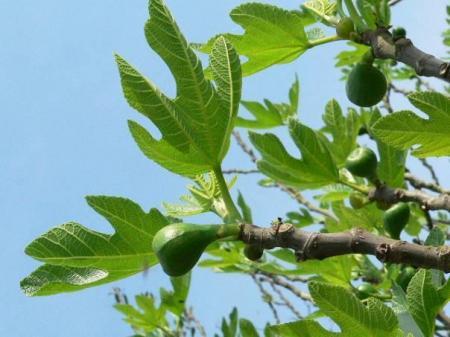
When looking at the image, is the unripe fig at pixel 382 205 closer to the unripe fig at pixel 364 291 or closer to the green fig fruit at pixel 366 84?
the unripe fig at pixel 364 291

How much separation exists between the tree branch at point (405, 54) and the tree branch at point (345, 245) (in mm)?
620

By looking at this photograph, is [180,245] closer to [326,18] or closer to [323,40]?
[323,40]

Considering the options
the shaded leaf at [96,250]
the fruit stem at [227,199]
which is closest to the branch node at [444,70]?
the fruit stem at [227,199]

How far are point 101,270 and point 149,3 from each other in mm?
785

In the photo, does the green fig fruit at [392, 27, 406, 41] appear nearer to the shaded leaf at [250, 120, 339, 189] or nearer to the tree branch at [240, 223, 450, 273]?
the shaded leaf at [250, 120, 339, 189]

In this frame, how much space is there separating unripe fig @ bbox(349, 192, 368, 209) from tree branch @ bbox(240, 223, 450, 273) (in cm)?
141

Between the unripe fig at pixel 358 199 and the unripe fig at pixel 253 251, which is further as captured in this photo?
the unripe fig at pixel 358 199

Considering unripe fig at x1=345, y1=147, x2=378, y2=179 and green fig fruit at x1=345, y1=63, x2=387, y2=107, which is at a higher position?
green fig fruit at x1=345, y1=63, x2=387, y2=107

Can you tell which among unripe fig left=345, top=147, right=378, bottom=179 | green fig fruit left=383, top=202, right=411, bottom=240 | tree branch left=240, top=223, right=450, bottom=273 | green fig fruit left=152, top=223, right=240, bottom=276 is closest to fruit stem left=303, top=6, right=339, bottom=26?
unripe fig left=345, top=147, right=378, bottom=179

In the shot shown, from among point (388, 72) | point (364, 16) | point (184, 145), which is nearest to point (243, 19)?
point (364, 16)

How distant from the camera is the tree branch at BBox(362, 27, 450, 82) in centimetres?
228

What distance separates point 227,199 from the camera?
227cm

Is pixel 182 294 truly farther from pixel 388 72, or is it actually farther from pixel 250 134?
pixel 388 72

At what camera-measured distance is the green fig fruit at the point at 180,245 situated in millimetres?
1898
